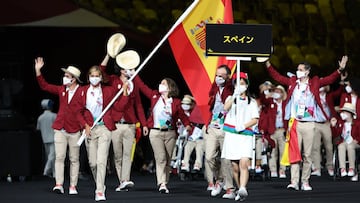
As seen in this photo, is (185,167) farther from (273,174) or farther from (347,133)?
(347,133)

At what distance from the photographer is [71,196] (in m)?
19.8

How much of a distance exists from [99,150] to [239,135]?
209 cm

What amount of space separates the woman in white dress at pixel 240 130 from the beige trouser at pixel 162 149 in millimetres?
2023

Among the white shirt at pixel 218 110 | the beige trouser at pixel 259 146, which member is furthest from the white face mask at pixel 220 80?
the beige trouser at pixel 259 146

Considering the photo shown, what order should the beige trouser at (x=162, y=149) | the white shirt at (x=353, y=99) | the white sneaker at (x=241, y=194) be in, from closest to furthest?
the white sneaker at (x=241, y=194) < the beige trouser at (x=162, y=149) < the white shirt at (x=353, y=99)

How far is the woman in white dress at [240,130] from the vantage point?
18.3 meters

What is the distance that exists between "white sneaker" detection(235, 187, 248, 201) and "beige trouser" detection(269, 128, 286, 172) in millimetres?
6622

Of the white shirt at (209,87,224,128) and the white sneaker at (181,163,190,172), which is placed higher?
the white shirt at (209,87,224,128)

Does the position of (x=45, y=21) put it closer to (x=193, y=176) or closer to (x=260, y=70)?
(x=193, y=176)

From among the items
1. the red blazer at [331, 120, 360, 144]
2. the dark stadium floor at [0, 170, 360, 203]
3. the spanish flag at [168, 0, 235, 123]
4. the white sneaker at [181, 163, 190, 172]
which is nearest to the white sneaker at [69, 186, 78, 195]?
the dark stadium floor at [0, 170, 360, 203]

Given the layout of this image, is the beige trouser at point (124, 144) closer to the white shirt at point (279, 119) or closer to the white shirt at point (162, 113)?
the white shirt at point (162, 113)

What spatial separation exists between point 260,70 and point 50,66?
639 cm

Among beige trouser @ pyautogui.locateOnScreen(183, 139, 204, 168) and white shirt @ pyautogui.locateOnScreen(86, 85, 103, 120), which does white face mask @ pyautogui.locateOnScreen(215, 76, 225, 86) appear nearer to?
white shirt @ pyautogui.locateOnScreen(86, 85, 103, 120)

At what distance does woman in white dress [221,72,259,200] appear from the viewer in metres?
18.3
